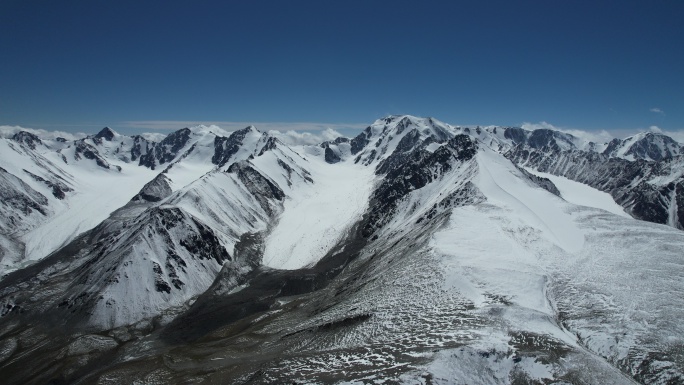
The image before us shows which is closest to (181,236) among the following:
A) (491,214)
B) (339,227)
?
(339,227)

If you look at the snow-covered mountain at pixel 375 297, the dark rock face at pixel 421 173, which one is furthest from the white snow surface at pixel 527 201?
the dark rock face at pixel 421 173

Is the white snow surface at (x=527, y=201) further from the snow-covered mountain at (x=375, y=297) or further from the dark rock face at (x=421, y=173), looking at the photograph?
the dark rock face at (x=421, y=173)

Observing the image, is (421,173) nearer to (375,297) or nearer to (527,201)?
(527,201)

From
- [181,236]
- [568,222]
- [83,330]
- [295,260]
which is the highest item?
[568,222]

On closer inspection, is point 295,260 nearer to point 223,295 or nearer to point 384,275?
point 223,295

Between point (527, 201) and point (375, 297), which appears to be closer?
point (375, 297)

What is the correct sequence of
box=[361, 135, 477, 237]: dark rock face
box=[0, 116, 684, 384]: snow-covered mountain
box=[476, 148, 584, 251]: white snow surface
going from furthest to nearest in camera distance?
box=[361, 135, 477, 237]: dark rock face, box=[476, 148, 584, 251]: white snow surface, box=[0, 116, 684, 384]: snow-covered mountain

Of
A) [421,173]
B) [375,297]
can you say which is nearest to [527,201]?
[421,173]

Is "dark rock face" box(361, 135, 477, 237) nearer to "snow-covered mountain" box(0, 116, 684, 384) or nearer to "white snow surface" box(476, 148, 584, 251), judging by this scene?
"snow-covered mountain" box(0, 116, 684, 384)

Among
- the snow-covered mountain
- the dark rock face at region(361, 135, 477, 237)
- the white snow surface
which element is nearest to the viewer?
the snow-covered mountain

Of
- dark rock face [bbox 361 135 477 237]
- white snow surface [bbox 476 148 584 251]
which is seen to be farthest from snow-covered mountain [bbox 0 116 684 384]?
dark rock face [bbox 361 135 477 237]

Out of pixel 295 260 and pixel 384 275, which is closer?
pixel 384 275
